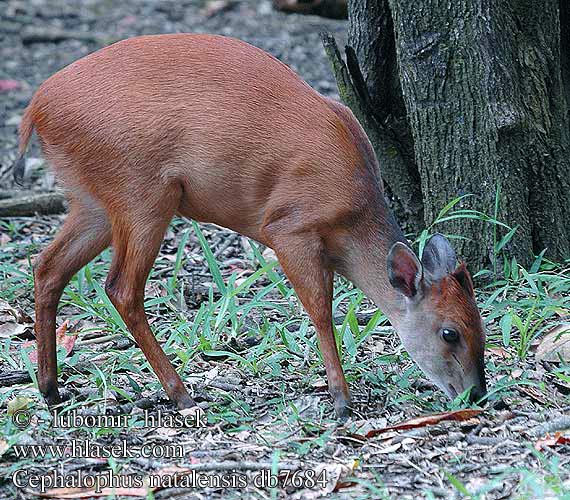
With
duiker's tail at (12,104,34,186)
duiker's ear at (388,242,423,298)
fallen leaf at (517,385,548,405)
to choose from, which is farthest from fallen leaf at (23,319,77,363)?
fallen leaf at (517,385,548,405)

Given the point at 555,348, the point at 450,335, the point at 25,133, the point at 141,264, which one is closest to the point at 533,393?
the point at 555,348

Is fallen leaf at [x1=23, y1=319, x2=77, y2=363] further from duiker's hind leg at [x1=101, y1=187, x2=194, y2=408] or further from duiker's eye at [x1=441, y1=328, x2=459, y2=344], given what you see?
duiker's eye at [x1=441, y1=328, x2=459, y2=344]

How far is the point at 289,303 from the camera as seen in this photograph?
561 centimetres

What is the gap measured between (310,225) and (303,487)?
1.25 meters

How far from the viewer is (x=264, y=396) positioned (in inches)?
185

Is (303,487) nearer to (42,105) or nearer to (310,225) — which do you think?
(310,225)

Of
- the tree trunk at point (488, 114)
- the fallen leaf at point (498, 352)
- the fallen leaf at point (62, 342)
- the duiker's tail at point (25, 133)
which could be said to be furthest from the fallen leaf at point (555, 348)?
the duiker's tail at point (25, 133)

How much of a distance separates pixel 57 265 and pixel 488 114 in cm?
241

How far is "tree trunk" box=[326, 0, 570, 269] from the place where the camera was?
543 cm

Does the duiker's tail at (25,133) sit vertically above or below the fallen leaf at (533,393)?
above

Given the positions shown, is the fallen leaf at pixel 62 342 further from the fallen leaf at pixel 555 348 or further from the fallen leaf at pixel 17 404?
the fallen leaf at pixel 555 348

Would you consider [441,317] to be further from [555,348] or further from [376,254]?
[555,348]

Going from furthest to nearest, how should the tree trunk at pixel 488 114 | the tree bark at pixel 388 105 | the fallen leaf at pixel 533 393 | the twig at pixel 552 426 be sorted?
the tree bark at pixel 388 105 → the tree trunk at pixel 488 114 → the fallen leaf at pixel 533 393 → the twig at pixel 552 426

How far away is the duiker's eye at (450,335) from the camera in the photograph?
445 centimetres
